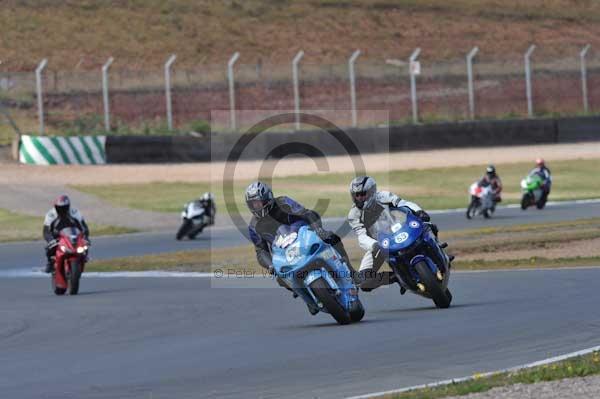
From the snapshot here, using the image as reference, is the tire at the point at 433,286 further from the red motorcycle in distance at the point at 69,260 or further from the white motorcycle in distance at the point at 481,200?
the white motorcycle in distance at the point at 481,200

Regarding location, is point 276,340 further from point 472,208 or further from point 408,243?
point 472,208

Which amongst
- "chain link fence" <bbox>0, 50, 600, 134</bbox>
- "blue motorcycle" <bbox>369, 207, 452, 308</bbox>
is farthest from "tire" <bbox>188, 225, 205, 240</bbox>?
"chain link fence" <bbox>0, 50, 600, 134</bbox>

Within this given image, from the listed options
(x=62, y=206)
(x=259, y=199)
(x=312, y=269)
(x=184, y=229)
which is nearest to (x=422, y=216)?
(x=312, y=269)

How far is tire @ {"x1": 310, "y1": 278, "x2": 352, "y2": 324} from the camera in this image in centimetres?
1216

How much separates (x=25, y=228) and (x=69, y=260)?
14817mm

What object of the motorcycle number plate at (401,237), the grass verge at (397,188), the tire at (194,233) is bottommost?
the motorcycle number plate at (401,237)

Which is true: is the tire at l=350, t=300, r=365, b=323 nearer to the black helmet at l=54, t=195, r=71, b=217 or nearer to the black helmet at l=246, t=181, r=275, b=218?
the black helmet at l=246, t=181, r=275, b=218

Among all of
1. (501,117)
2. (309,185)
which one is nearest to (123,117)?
(309,185)

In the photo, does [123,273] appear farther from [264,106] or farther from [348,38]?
[348,38]

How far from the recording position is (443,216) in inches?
1254

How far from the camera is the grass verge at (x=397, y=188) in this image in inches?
1454

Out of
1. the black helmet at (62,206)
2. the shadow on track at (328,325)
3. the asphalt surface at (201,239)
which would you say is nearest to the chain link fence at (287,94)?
the asphalt surface at (201,239)

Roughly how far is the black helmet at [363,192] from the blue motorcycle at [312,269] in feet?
3.11

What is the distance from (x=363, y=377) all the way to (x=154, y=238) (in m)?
20.6
